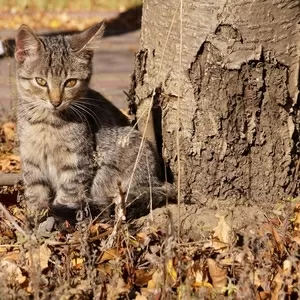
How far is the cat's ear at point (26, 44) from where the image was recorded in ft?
15.3

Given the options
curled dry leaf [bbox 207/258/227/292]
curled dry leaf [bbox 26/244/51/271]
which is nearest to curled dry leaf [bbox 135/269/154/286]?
curled dry leaf [bbox 207/258/227/292]

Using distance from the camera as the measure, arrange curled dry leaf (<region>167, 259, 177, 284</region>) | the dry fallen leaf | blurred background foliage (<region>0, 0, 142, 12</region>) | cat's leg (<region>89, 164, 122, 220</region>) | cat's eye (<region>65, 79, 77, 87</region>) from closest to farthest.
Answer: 1. curled dry leaf (<region>167, 259, 177, 284</region>)
2. the dry fallen leaf
3. cat's eye (<region>65, 79, 77, 87</region>)
4. cat's leg (<region>89, 164, 122, 220</region>)
5. blurred background foliage (<region>0, 0, 142, 12</region>)

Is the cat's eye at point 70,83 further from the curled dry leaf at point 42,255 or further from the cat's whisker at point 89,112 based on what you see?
the curled dry leaf at point 42,255

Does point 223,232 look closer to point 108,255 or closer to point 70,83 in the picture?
point 108,255

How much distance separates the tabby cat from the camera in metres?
4.84

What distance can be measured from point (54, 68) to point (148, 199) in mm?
982

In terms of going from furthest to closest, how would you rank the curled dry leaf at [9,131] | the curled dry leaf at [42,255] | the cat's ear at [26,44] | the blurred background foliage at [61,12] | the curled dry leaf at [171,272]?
the blurred background foliage at [61,12] → the curled dry leaf at [9,131] → the cat's ear at [26,44] → the curled dry leaf at [42,255] → the curled dry leaf at [171,272]

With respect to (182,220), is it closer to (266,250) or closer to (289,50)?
(266,250)

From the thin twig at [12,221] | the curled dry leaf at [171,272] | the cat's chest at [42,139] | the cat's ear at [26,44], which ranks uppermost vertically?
the cat's ear at [26,44]

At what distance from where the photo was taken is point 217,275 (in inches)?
156

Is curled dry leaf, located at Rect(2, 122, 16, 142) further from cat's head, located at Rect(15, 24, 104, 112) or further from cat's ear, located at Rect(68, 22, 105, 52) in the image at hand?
cat's ear, located at Rect(68, 22, 105, 52)

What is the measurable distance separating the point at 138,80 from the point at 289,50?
99 cm

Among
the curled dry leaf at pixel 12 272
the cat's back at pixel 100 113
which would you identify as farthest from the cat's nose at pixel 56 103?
the curled dry leaf at pixel 12 272

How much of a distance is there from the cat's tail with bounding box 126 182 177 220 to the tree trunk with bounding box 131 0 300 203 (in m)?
0.15
